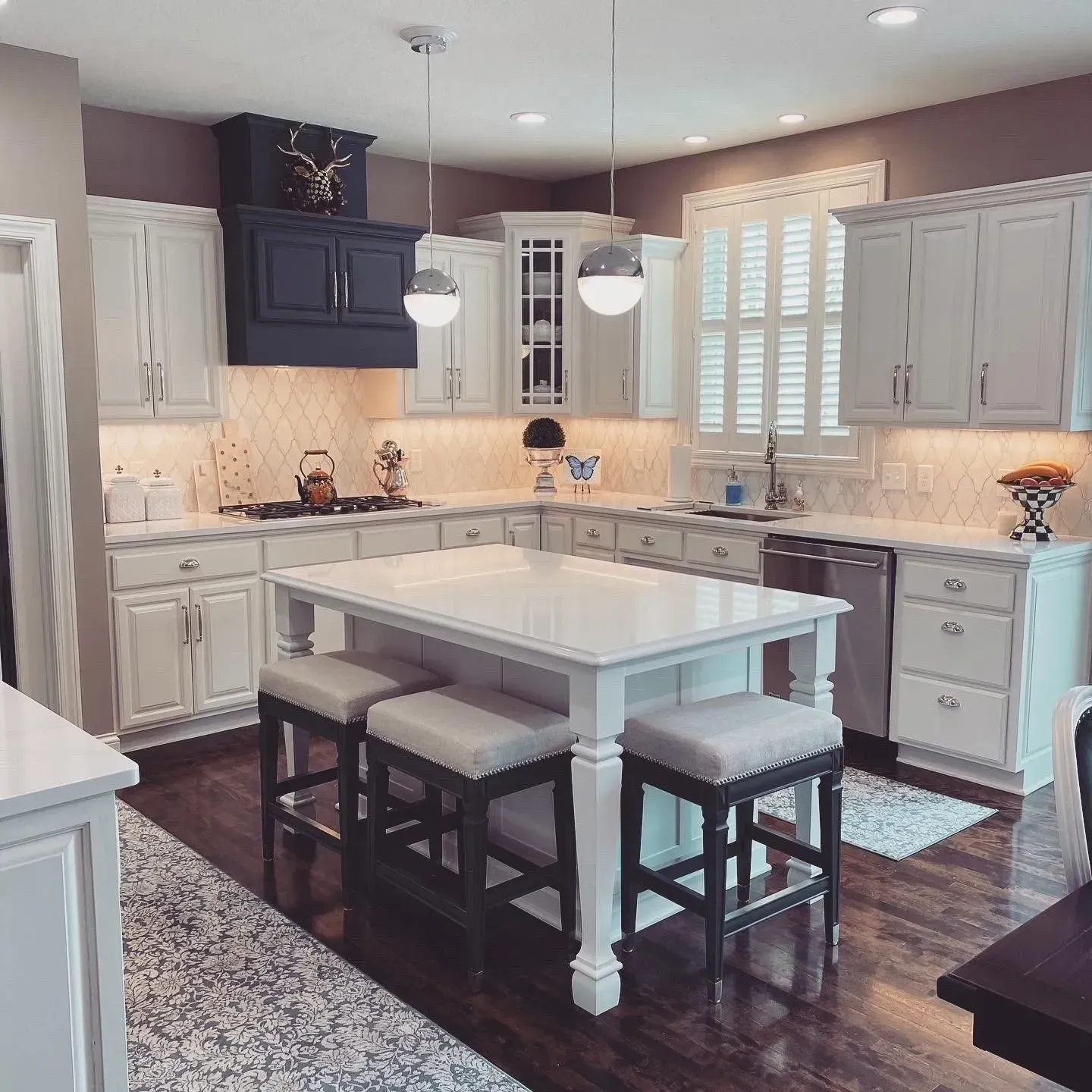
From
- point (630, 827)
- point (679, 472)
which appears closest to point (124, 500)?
point (679, 472)

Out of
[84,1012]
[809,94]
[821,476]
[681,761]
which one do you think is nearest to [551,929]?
[681,761]

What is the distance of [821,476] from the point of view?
5.42 meters

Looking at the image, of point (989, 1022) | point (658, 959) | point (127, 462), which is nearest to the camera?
point (989, 1022)

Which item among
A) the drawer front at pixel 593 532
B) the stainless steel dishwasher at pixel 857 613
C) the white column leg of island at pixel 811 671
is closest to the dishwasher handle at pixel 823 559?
the stainless steel dishwasher at pixel 857 613

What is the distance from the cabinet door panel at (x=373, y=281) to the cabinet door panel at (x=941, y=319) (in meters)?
2.45

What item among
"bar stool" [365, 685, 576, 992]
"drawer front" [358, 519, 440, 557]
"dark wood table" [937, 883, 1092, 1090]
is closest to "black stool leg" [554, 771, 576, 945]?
"bar stool" [365, 685, 576, 992]

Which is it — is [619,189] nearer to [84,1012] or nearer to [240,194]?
[240,194]

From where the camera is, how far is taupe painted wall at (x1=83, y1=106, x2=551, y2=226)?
16.2 ft

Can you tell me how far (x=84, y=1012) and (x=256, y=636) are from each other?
3.15 metres

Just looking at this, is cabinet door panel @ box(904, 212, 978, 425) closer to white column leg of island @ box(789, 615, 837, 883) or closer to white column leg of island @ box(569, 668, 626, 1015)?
white column leg of island @ box(789, 615, 837, 883)

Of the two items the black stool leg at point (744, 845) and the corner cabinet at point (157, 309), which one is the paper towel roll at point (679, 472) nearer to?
the corner cabinet at point (157, 309)

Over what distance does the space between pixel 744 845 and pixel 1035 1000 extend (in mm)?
1893

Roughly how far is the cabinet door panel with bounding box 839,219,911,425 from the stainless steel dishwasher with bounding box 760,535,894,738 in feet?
2.21

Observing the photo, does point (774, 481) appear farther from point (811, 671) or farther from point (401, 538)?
point (811, 671)
